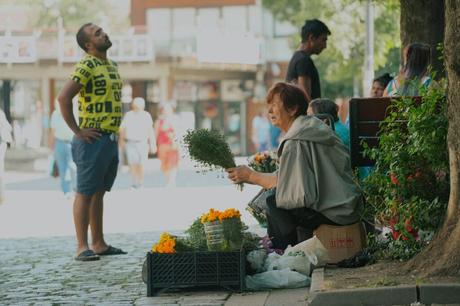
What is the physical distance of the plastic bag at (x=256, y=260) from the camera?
7953 mm

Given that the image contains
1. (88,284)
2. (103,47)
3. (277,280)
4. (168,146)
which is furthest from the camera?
(168,146)

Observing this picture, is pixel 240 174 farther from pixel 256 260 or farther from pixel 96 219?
pixel 96 219

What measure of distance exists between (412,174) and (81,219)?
381 cm

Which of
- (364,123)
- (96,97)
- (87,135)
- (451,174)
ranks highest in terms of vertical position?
(96,97)

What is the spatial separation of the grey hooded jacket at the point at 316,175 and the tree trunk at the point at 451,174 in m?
1.12

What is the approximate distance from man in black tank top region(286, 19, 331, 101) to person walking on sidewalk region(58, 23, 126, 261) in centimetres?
171

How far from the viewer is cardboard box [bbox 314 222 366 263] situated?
8180 millimetres

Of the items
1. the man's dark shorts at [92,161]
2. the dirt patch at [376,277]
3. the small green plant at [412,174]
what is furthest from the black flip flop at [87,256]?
the small green plant at [412,174]

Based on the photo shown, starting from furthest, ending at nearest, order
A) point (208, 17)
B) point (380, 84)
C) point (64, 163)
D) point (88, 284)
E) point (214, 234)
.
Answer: point (208, 17) < point (64, 163) < point (380, 84) < point (88, 284) < point (214, 234)

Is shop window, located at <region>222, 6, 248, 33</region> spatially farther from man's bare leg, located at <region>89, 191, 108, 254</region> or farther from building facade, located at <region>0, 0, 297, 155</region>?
man's bare leg, located at <region>89, 191, 108, 254</region>

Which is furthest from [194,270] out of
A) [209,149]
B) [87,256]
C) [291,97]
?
[87,256]

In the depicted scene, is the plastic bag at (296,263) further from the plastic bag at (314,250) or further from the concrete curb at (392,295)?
the concrete curb at (392,295)

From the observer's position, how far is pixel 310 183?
8.09 metres

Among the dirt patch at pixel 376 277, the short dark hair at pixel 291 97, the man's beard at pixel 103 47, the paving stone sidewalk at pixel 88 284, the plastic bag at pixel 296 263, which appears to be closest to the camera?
the dirt patch at pixel 376 277
